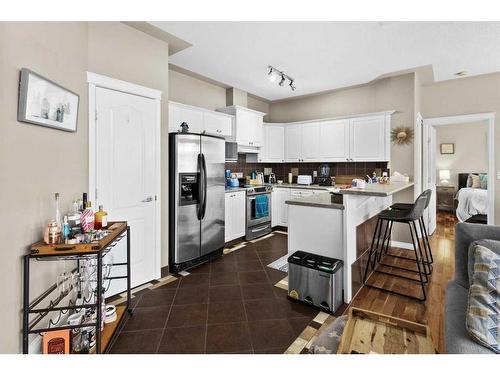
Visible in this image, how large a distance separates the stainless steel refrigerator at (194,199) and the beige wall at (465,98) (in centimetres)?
387

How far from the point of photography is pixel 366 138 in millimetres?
4355

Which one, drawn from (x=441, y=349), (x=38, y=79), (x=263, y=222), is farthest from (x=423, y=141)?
(x=38, y=79)

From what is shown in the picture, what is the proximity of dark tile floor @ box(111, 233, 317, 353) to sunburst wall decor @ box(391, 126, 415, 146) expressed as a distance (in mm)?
2830

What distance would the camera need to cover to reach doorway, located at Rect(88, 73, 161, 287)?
7.85 ft

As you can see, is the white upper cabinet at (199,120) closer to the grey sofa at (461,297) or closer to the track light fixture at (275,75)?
the track light fixture at (275,75)

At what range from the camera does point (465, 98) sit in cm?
421

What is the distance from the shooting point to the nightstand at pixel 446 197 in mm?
6954

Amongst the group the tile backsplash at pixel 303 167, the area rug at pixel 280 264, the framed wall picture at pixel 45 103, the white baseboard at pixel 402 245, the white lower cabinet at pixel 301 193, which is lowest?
the area rug at pixel 280 264

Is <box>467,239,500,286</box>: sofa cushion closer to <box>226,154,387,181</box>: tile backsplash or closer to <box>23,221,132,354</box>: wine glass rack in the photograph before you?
<box>23,221,132,354</box>: wine glass rack

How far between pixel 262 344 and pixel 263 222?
296 centimetres

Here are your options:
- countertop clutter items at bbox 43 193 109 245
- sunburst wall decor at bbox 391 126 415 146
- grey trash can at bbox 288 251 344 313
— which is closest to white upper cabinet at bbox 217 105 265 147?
sunburst wall decor at bbox 391 126 415 146

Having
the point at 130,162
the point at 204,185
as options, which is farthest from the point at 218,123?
the point at 130,162

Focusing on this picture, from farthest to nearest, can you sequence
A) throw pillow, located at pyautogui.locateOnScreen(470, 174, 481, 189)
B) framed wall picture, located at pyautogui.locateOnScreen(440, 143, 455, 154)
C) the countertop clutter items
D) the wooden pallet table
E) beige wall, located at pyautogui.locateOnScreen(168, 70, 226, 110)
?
framed wall picture, located at pyautogui.locateOnScreen(440, 143, 455, 154)
throw pillow, located at pyautogui.locateOnScreen(470, 174, 481, 189)
beige wall, located at pyautogui.locateOnScreen(168, 70, 226, 110)
the countertop clutter items
the wooden pallet table

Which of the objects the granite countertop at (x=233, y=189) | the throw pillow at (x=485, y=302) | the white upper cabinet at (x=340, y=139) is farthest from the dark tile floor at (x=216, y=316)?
the white upper cabinet at (x=340, y=139)
